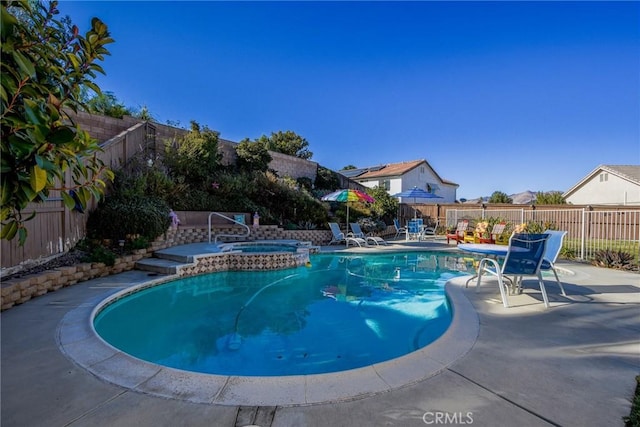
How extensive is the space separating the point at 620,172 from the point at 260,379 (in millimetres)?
34675

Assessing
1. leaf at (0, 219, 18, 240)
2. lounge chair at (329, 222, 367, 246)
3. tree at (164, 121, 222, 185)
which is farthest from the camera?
lounge chair at (329, 222, 367, 246)

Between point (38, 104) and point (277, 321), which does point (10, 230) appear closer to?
point (38, 104)

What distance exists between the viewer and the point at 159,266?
23.5 ft

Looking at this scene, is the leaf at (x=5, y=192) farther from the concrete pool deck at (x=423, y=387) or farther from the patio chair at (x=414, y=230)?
the patio chair at (x=414, y=230)

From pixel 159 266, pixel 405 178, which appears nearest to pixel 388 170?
pixel 405 178

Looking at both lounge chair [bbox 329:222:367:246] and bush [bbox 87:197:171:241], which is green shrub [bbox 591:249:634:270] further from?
bush [bbox 87:197:171:241]

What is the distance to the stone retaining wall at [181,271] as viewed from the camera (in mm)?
4406

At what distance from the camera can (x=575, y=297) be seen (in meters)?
4.91

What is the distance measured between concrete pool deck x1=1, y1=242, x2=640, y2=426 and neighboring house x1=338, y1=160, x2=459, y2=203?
68.5 feet

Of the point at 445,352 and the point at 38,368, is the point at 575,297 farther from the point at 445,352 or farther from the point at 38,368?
the point at 38,368

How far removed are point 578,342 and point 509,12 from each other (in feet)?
31.8

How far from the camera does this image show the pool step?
23.4ft

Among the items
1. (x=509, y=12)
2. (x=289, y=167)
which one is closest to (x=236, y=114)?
(x=289, y=167)

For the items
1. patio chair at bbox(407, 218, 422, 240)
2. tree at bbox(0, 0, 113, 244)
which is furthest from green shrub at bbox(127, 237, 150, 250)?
patio chair at bbox(407, 218, 422, 240)
